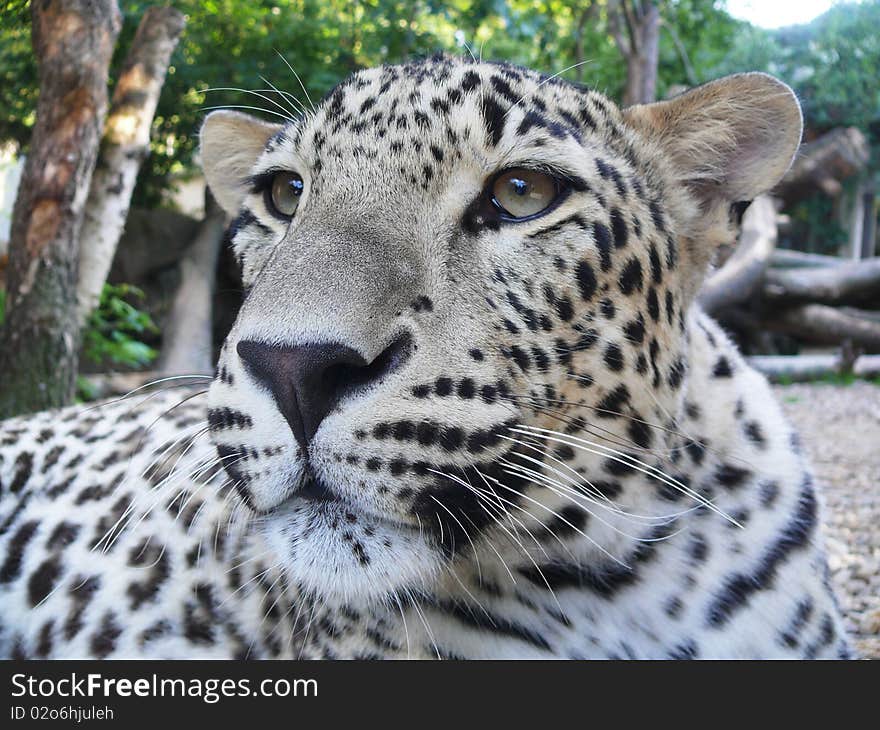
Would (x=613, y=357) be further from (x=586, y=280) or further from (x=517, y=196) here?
(x=517, y=196)

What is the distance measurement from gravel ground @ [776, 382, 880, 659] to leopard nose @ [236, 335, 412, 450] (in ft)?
8.50

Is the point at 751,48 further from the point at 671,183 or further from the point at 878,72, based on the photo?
the point at 671,183

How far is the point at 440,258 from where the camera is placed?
7.29ft

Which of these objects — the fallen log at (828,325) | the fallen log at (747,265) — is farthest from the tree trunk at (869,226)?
the fallen log at (747,265)

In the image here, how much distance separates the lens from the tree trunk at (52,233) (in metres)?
4.96

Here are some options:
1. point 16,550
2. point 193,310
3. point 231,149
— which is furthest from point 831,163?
point 16,550

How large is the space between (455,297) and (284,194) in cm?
86

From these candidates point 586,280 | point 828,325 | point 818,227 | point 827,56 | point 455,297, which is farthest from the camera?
point 818,227

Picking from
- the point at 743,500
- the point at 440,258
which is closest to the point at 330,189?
the point at 440,258

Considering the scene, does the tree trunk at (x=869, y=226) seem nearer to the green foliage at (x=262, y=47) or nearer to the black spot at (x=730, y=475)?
the green foliage at (x=262, y=47)

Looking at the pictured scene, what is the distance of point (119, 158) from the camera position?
582 cm

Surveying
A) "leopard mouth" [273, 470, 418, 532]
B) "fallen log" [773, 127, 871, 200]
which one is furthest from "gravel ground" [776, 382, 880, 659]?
"fallen log" [773, 127, 871, 200]

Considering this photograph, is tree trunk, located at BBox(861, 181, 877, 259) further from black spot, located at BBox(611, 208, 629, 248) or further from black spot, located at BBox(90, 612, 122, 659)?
black spot, located at BBox(90, 612, 122, 659)

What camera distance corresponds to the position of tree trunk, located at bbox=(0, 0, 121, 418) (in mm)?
4961
